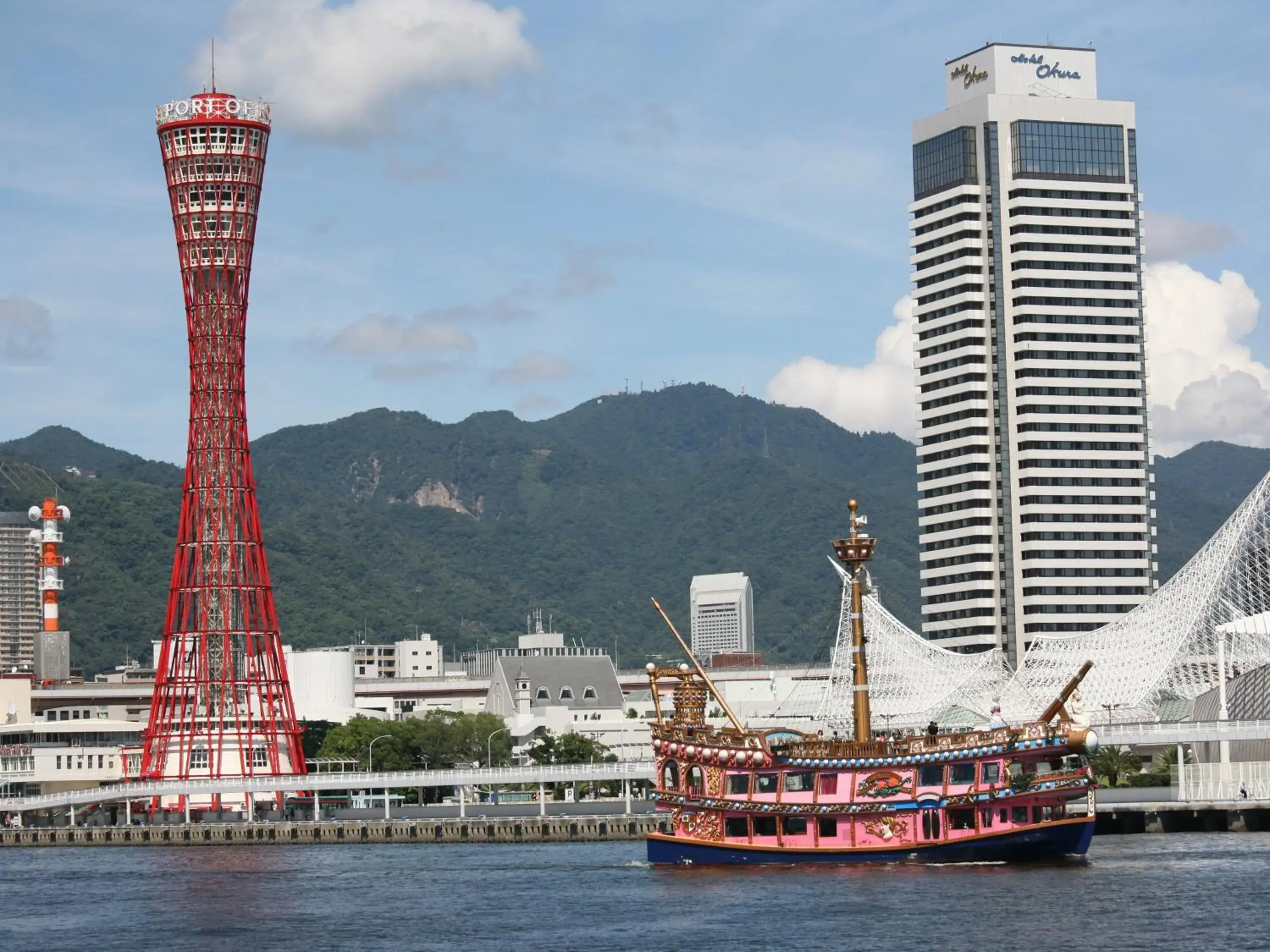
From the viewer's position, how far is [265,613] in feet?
526

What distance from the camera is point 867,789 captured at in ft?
303

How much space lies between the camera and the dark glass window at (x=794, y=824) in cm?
9400

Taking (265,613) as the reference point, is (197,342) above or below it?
above

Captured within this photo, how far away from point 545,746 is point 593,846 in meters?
65.1

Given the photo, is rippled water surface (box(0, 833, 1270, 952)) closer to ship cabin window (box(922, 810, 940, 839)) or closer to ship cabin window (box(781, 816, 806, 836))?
ship cabin window (box(922, 810, 940, 839))

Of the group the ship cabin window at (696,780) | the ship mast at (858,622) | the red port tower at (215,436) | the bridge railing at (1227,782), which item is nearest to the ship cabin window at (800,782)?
the ship mast at (858,622)

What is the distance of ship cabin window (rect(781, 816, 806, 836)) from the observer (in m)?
94.1

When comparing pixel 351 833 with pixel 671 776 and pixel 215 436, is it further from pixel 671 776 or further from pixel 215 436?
pixel 671 776

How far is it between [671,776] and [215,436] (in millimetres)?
69342

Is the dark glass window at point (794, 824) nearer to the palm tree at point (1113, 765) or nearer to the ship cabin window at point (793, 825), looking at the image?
the ship cabin window at point (793, 825)

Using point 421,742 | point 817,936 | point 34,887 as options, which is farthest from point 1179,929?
point 421,742

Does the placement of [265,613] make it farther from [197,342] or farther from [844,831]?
[844,831]

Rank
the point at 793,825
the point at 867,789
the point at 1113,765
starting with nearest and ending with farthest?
the point at 867,789 → the point at 793,825 → the point at 1113,765

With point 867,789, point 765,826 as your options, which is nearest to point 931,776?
point 867,789
